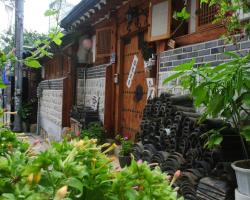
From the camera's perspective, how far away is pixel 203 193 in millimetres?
3344

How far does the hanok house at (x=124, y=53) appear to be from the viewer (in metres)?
4.95

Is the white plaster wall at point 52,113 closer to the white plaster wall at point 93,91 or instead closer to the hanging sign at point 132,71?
the white plaster wall at point 93,91

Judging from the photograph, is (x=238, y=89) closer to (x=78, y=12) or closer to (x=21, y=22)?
(x=78, y=12)

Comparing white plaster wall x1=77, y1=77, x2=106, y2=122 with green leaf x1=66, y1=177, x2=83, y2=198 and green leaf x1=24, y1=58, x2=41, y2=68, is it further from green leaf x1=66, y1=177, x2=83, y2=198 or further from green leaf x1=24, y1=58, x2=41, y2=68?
green leaf x1=66, y1=177, x2=83, y2=198

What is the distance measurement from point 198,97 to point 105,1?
4705mm

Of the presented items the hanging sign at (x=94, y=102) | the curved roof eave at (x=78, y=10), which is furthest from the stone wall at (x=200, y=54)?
the hanging sign at (x=94, y=102)

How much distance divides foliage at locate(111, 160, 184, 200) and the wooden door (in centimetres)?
576

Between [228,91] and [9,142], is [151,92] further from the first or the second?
[9,142]

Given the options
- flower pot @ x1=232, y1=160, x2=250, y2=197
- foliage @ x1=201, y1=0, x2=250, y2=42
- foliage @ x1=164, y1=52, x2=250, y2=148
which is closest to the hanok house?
foliage @ x1=201, y1=0, x2=250, y2=42

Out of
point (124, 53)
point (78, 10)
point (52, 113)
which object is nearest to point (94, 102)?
point (124, 53)

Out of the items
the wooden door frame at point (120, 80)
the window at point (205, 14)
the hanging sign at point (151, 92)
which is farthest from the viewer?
the wooden door frame at point (120, 80)

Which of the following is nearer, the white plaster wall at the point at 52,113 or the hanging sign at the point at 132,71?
the hanging sign at the point at 132,71

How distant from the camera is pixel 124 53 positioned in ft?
26.1

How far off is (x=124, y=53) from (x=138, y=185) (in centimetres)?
704
